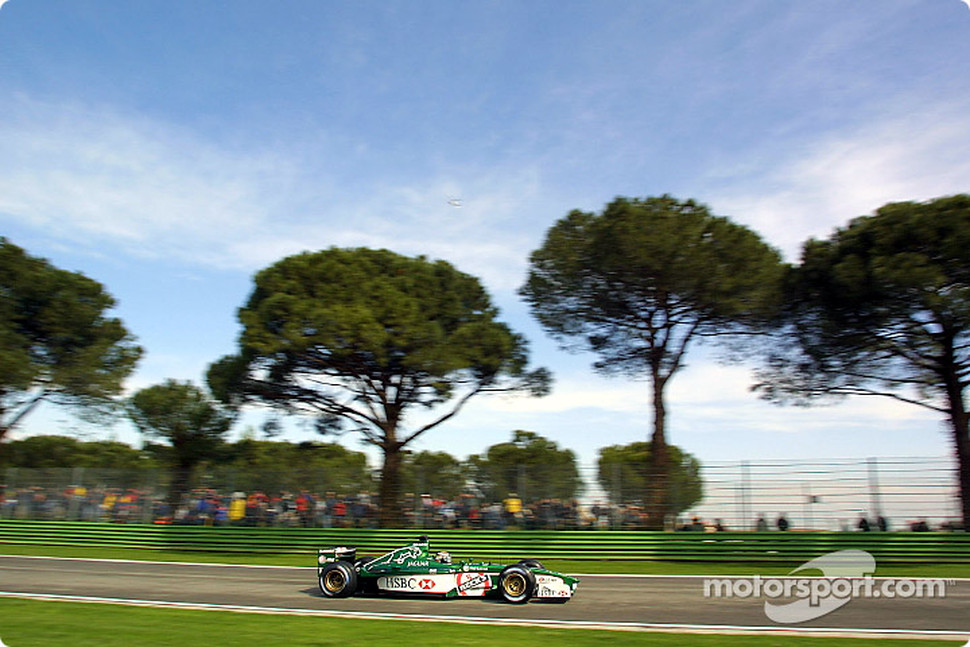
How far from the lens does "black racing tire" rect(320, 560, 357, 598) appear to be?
1152 centimetres

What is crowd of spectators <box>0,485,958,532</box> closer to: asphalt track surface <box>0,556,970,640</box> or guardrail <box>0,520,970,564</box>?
guardrail <box>0,520,970,564</box>

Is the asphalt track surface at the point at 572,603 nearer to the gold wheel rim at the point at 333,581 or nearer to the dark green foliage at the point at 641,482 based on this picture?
the gold wheel rim at the point at 333,581

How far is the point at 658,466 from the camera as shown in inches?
782

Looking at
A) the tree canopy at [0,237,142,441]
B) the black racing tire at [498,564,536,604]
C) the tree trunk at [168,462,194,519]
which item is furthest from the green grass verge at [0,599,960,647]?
the tree canopy at [0,237,142,441]

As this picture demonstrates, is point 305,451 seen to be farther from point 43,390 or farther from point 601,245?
point 601,245

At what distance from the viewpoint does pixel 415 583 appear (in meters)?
11.4

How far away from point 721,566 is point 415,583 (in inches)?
345

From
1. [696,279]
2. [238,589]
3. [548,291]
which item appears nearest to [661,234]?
[696,279]

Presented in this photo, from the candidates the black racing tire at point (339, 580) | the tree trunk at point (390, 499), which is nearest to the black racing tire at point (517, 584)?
the black racing tire at point (339, 580)

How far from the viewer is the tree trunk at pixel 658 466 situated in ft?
62.3

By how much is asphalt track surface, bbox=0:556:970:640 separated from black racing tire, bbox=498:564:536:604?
0.18 meters

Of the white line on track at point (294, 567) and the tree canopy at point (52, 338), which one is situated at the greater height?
the tree canopy at point (52, 338)

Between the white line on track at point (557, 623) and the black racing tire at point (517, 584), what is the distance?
1333mm

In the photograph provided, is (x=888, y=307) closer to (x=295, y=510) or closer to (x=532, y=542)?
(x=532, y=542)
